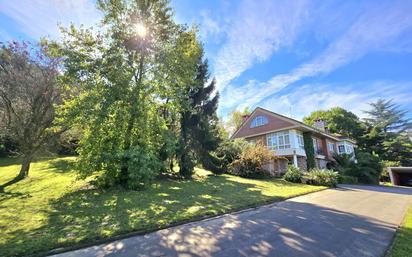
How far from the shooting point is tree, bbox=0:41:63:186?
13.1 meters

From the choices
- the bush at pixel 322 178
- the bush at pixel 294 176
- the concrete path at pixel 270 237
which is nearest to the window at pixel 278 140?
the bush at pixel 294 176

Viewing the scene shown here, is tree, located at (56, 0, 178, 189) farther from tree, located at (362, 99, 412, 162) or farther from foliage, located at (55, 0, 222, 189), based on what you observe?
tree, located at (362, 99, 412, 162)

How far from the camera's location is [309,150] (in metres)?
25.1

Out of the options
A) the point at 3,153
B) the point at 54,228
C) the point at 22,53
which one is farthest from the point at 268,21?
the point at 3,153

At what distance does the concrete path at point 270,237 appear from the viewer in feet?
15.0

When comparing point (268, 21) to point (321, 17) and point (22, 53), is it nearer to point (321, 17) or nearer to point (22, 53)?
point (321, 17)

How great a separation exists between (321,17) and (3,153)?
1423 inches

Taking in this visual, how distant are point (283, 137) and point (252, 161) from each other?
269 inches

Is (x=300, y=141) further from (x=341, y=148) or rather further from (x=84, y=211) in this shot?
(x=84, y=211)

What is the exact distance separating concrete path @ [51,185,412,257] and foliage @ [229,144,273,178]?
12.0 m

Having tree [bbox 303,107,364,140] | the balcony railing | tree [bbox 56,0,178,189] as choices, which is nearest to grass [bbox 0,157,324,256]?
tree [bbox 56,0,178,189]

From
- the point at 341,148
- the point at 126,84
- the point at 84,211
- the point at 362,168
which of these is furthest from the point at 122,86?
the point at 341,148

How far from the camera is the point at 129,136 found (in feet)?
39.2

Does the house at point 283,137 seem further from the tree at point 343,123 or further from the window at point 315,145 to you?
the tree at point 343,123
